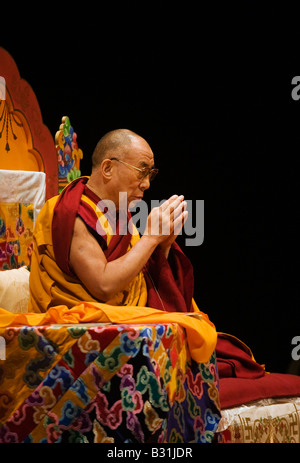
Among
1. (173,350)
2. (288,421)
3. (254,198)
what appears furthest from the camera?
(254,198)

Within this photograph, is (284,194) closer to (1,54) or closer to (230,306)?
(230,306)

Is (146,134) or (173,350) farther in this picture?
(146,134)

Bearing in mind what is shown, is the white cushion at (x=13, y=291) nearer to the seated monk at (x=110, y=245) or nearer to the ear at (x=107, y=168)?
the seated monk at (x=110, y=245)

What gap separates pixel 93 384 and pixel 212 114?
2.04 m

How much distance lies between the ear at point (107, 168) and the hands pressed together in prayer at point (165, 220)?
0.76 ft

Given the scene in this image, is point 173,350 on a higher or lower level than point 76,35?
lower

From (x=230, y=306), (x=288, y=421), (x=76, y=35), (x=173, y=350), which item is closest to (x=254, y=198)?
(x=230, y=306)

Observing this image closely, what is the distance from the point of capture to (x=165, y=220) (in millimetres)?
2176

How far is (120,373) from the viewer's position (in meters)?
1.66

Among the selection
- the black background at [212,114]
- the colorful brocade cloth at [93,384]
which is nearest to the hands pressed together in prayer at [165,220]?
the colorful brocade cloth at [93,384]

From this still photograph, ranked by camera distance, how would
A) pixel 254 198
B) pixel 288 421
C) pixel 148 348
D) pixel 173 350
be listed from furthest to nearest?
pixel 254 198 < pixel 288 421 < pixel 173 350 < pixel 148 348

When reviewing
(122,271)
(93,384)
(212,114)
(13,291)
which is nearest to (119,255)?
(122,271)

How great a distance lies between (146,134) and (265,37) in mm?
751

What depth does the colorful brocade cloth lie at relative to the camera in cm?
165
